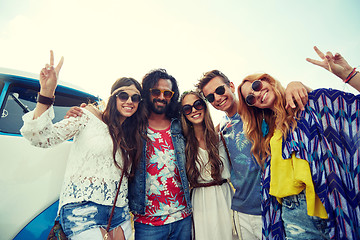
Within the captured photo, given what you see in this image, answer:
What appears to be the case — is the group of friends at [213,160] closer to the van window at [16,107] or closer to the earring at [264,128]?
the earring at [264,128]

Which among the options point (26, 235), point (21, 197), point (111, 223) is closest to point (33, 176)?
point (21, 197)

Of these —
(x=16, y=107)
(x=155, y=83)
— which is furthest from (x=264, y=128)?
(x=16, y=107)

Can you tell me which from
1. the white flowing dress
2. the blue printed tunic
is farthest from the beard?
the blue printed tunic

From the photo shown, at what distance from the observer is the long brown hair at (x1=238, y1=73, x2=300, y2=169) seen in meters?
1.52

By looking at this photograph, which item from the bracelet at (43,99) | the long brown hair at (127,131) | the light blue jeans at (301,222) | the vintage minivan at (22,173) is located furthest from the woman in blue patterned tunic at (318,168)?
the vintage minivan at (22,173)

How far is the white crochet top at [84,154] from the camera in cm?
135

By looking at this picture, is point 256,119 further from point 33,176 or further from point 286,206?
point 33,176

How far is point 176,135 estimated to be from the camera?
2.33m

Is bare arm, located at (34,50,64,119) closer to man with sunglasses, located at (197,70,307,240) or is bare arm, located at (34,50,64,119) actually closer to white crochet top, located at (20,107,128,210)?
white crochet top, located at (20,107,128,210)

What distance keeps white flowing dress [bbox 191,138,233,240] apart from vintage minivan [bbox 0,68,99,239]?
157cm

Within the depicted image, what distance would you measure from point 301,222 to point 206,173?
1091 mm

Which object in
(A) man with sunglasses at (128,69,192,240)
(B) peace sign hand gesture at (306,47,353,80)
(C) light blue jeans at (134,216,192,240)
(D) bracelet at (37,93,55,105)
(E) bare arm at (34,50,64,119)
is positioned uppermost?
(B) peace sign hand gesture at (306,47,353,80)

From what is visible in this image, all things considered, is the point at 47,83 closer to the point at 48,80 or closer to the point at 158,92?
the point at 48,80

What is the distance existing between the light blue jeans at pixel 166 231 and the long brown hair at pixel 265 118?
A: 1.16m
